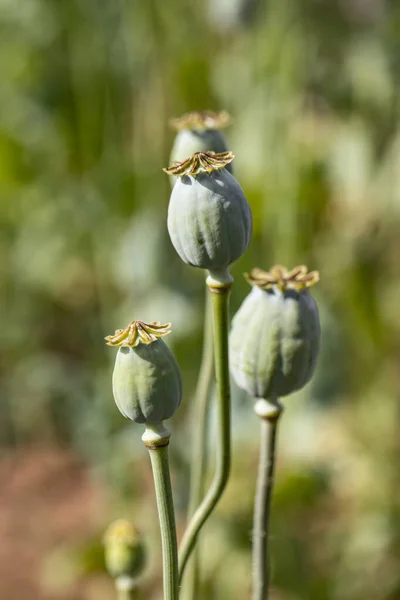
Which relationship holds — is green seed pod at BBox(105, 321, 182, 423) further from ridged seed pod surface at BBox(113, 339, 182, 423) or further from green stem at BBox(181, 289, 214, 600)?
green stem at BBox(181, 289, 214, 600)

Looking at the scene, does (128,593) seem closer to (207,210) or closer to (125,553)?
(125,553)

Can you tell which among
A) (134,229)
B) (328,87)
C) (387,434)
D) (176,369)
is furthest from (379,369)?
(176,369)

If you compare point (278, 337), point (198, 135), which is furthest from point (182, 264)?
point (278, 337)

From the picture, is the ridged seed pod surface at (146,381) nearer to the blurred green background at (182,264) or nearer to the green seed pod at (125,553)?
the green seed pod at (125,553)

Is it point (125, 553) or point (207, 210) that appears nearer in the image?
point (207, 210)

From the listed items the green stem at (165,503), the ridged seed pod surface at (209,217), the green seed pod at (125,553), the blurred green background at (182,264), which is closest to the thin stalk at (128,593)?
the green seed pod at (125,553)

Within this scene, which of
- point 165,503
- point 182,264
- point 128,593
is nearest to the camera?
point 165,503
